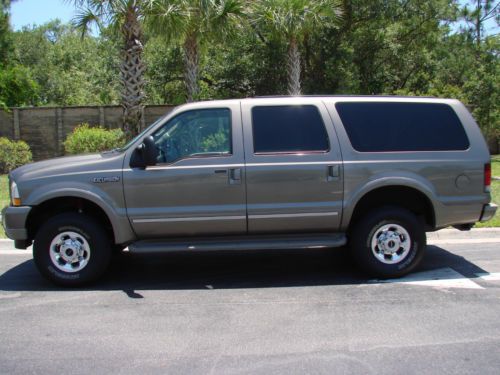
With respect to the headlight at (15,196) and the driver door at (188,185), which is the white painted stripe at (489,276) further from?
the headlight at (15,196)

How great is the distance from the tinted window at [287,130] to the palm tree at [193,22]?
25.8 feet

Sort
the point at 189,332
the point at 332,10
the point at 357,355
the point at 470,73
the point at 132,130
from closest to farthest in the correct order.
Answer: the point at 357,355 < the point at 189,332 < the point at 132,130 < the point at 332,10 < the point at 470,73

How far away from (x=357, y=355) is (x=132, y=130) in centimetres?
1079

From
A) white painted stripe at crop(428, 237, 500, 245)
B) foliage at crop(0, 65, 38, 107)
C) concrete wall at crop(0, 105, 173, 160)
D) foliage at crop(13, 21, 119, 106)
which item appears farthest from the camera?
foliage at crop(13, 21, 119, 106)

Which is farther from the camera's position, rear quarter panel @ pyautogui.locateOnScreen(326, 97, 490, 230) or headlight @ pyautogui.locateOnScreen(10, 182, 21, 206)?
rear quarter panel @ pyautogui.locateOnScreen(326, 97, 490, 230)

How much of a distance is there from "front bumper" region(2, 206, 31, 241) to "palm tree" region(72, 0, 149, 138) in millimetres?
8108

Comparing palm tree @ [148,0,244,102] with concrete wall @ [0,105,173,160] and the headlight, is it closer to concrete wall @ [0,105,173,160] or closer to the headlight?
concrete wall @ [0,105,173,160]

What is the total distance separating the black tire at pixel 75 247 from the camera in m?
6.07

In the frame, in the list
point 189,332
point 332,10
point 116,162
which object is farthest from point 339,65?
point 189,332

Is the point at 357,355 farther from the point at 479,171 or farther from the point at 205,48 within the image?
the point at 205,48

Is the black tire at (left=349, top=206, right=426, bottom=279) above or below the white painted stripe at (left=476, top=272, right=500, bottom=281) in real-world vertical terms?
above

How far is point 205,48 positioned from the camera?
53.6 feet

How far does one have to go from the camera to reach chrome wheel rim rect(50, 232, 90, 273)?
610cm

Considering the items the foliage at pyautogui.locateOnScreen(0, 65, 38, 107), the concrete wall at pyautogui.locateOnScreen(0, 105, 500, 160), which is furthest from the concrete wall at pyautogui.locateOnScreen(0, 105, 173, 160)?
the foliage at pyautogui.locateOnScreen(0, 65, 38, 107)
